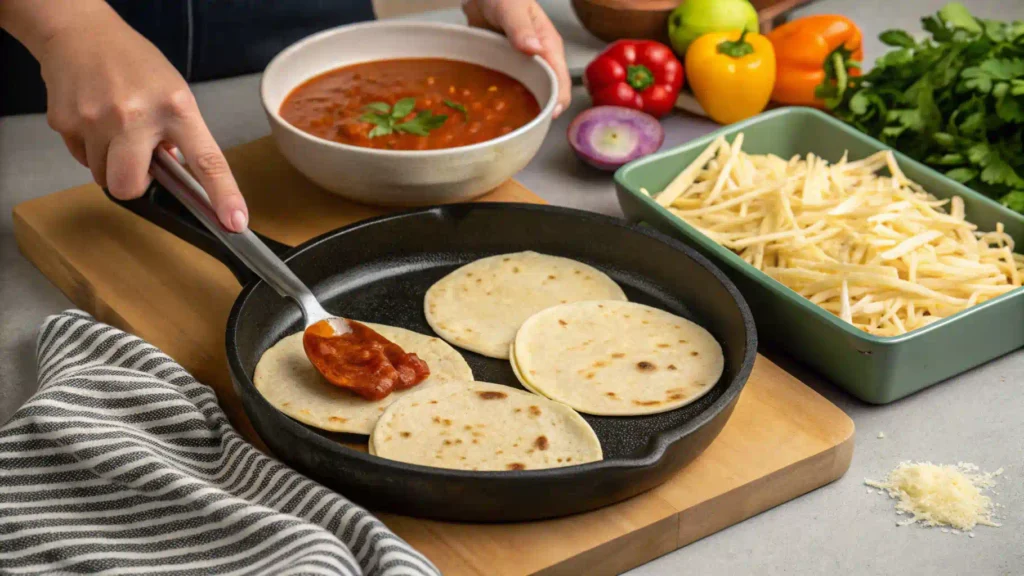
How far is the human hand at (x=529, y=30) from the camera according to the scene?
2.87 m

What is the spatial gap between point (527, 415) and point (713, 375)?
0.40 metres

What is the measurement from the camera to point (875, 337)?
6.64 feet

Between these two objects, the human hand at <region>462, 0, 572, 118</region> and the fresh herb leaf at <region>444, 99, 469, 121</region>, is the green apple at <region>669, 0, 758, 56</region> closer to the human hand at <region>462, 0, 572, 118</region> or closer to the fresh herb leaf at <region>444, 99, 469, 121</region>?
the human hand at <region>462, 0, 572, 118</region>

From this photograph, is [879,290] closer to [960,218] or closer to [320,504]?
[960,218]

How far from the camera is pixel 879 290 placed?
7.43ft

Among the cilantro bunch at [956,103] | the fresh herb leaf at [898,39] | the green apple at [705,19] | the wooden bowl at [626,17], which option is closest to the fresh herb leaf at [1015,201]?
the cilantro bunch at [956,103]

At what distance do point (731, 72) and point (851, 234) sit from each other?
971 millimetres

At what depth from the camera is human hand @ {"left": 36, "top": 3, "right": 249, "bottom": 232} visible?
2.14m

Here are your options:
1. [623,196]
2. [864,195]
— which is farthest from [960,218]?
[623,196]

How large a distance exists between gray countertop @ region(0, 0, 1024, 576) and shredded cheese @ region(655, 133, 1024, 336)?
0.18m

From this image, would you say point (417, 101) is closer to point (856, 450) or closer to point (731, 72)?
point (731, 72)

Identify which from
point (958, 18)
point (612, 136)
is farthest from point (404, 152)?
point (958, 18)

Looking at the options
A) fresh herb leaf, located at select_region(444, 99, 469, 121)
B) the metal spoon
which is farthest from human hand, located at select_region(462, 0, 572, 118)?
the metal spoon

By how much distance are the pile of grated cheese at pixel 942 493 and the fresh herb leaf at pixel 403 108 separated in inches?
55.6
